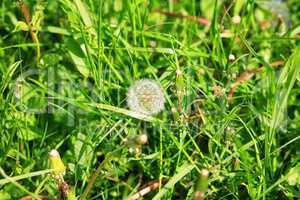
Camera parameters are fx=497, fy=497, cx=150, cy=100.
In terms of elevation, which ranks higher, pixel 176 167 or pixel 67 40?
pixel 67 40

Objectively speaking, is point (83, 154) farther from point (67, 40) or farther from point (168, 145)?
point (67, 40)

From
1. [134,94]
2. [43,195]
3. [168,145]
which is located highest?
[134,94]

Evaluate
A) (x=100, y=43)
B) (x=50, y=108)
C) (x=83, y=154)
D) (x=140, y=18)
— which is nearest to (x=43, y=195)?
(x=83, y=154)
